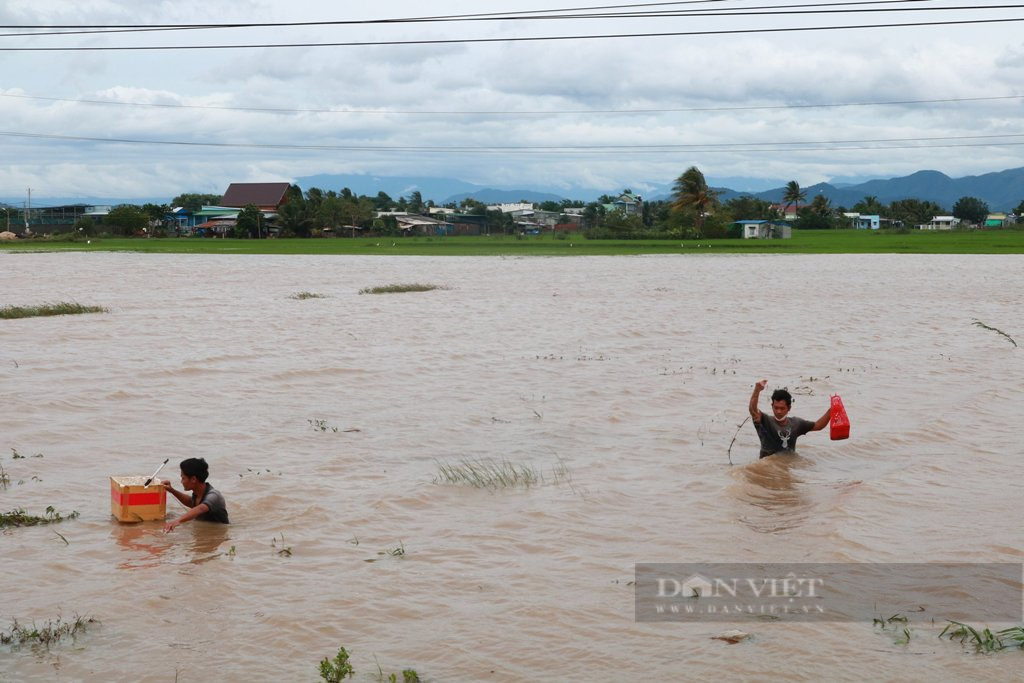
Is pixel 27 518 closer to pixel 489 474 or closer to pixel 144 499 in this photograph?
pixel 144 499

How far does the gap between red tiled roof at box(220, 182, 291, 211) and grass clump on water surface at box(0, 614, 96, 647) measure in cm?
11663

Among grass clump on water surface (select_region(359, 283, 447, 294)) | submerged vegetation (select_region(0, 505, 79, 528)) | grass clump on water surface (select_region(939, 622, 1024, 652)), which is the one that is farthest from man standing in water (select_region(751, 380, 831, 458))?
grass clump on water surface (select_region(359, 283, 447, 294))

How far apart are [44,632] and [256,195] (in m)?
123

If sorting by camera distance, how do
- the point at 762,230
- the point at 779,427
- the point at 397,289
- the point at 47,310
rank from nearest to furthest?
the point at 779,427 < the point at 47,310 < the point at 397,289 < the point at 762,230

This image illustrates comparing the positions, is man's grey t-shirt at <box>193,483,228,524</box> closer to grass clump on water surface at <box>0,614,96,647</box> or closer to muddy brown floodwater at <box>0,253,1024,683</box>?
muddy brown floodwater at <box>0,253,1024,683</box>

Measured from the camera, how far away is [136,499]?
31.1 ft

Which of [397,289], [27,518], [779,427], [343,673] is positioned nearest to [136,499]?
[27,518]

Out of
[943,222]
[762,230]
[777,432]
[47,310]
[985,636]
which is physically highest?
[943,222]

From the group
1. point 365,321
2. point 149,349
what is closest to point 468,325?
point 365,321

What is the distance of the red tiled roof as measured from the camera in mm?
122312

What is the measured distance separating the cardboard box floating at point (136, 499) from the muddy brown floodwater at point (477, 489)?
0.12m

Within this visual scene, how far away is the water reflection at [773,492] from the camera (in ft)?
32.1

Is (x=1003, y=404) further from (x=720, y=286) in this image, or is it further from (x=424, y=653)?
(x=720, y=286)

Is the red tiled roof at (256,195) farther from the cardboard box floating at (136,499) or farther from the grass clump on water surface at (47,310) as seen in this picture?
the cardboard box floating at (136,499)
